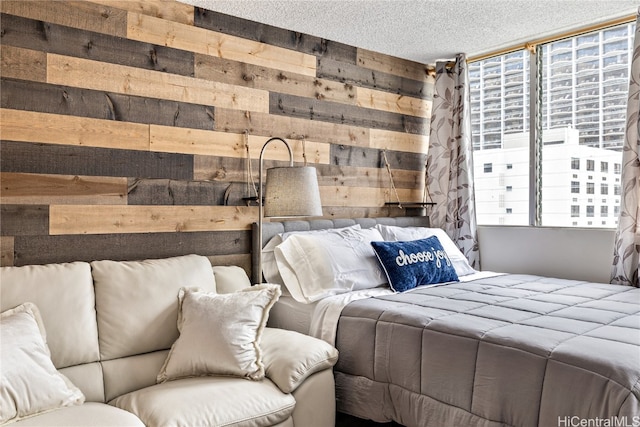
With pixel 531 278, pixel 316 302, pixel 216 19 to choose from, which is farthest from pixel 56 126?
pixel 531 278

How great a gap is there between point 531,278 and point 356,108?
1751 millimetres

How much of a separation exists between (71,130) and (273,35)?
1.48 metres

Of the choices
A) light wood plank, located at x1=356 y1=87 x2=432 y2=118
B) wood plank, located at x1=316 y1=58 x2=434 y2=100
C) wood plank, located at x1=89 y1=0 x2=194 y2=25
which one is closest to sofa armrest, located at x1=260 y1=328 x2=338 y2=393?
wood plank, located at x1=89 y1=0 x2=194 y2=25

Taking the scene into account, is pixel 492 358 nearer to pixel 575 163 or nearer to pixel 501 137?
pixel 575 163

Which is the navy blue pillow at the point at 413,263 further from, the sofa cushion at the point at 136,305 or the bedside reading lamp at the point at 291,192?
the sofa cushion at the point at 136,305

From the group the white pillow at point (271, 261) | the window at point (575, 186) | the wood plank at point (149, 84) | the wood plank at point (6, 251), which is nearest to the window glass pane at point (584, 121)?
the window at point (575, 186)

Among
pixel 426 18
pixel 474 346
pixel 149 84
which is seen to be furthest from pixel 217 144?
pixel 474 346

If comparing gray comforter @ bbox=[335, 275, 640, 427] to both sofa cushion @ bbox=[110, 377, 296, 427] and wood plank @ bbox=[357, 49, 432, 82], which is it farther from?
wood plank @ bbox=[357, 49, 432, 82]

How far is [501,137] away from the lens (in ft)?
14.1

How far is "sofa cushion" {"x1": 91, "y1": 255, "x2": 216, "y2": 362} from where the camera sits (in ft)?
7.64

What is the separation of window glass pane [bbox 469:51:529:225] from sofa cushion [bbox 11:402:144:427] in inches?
130

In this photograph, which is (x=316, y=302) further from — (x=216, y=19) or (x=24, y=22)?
(x=24, y=22)

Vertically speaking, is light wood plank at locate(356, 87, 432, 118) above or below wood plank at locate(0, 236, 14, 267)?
above

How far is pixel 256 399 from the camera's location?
6.88ft
